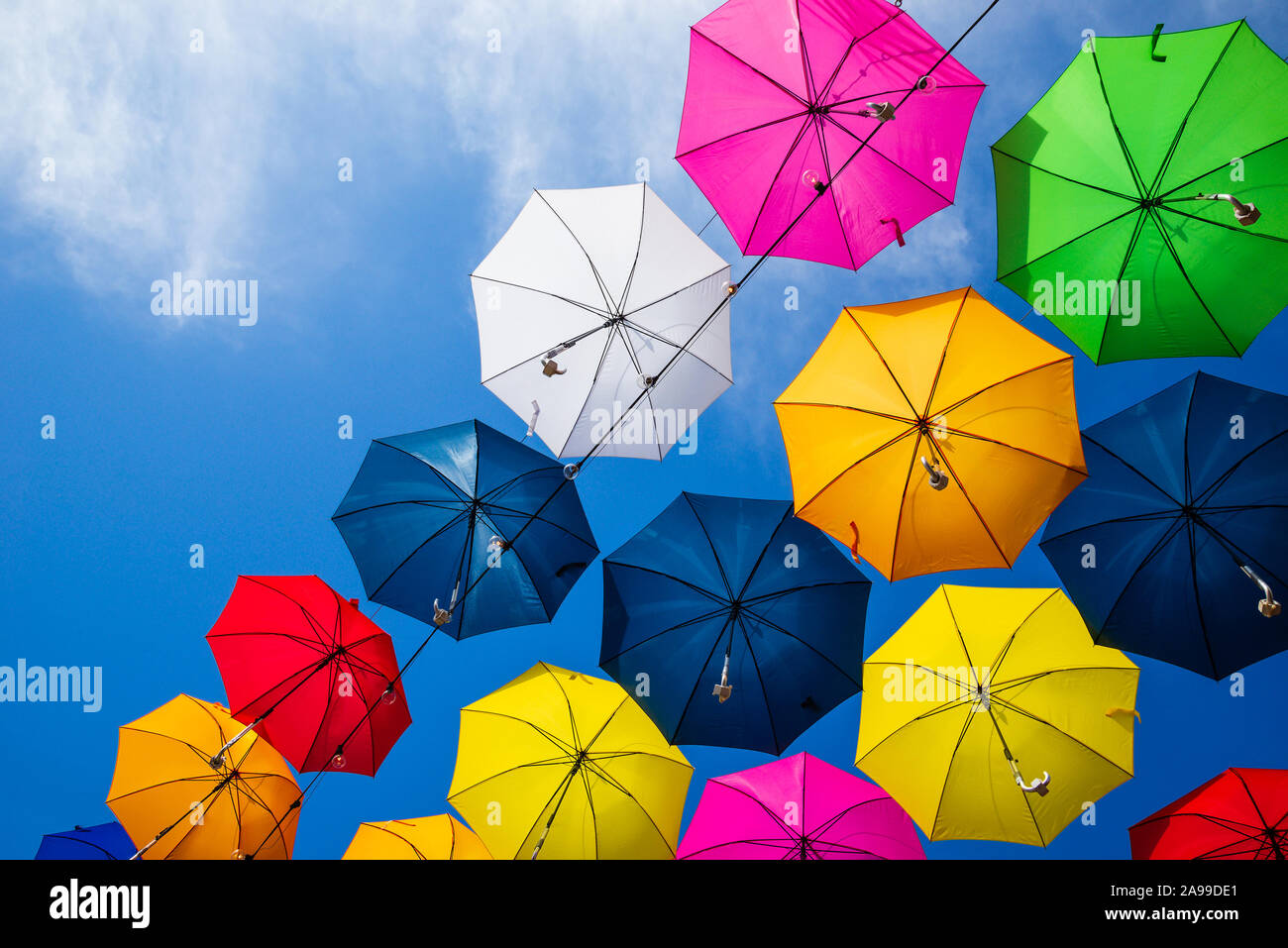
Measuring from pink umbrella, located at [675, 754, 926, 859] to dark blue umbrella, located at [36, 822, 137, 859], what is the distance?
6.81 metres

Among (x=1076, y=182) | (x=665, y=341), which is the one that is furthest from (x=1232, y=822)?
(x=665, y=341)

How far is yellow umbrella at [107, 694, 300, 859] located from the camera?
31.5 ft

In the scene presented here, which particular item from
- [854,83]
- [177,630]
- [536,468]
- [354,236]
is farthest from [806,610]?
[177,630]

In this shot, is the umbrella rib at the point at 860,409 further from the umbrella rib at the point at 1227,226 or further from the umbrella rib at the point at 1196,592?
the umbrella rib at the point at 1227,226

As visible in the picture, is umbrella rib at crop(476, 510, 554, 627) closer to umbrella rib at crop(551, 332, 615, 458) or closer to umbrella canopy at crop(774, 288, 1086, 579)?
umbrella rib at crop(551, 332, 615, 458)

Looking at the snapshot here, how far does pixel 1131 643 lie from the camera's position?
357 inches

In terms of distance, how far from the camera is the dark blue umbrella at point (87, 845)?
9.76 metres

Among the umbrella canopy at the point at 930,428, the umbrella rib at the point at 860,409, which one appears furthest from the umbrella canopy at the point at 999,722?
the umbrella rib at the point at 860,409

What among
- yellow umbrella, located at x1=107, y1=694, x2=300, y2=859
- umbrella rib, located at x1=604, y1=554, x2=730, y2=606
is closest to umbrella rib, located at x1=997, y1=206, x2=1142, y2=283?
umbrella rib, located at x1=604, y1=554, x2=730, y2=606

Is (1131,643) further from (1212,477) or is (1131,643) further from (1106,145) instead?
(1106,145)

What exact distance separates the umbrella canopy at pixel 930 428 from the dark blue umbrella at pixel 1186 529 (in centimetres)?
86

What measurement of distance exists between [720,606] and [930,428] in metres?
3.08

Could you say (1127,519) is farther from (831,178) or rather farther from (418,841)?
(418,841)
